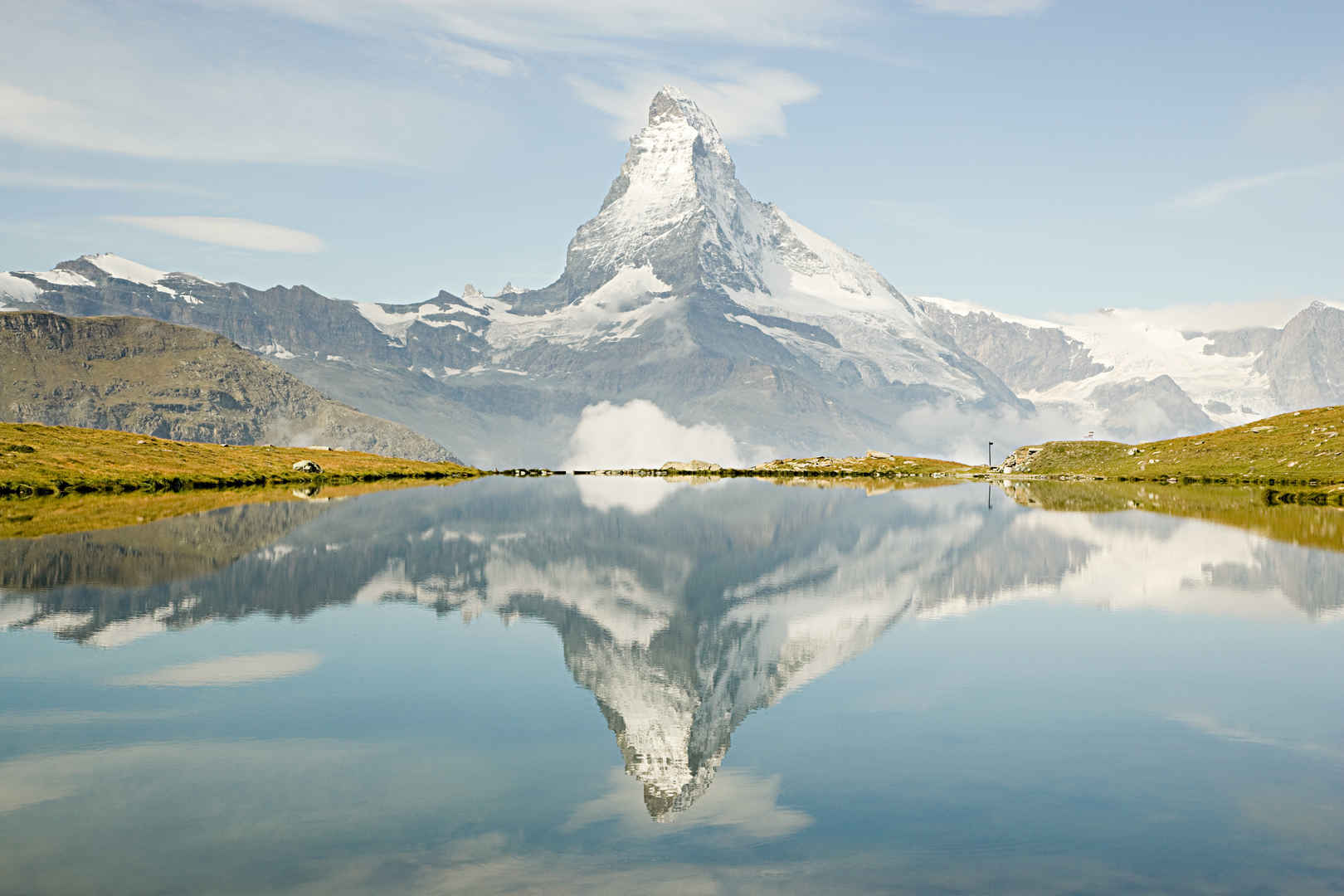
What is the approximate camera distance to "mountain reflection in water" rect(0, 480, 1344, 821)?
26.9 metres

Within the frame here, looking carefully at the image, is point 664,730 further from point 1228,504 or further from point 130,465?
point 130,465

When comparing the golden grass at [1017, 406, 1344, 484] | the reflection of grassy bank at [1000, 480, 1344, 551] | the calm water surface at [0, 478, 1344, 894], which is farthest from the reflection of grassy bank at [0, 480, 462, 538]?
the golden grass at [1017, 406, 1344, 484]

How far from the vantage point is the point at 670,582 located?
149ft

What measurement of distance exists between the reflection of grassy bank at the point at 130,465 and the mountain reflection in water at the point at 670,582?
41570mm

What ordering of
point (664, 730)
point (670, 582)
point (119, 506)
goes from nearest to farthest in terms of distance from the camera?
point (664, 730)
point (670, 582)
point (119, 506)

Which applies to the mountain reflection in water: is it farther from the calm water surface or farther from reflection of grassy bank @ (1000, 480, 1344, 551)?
reflection of grassy bank @ (1000, 480, 1344, 551)

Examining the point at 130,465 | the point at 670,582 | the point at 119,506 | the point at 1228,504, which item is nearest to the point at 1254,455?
the point at 1228,504

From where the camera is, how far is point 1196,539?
6231 centimetres

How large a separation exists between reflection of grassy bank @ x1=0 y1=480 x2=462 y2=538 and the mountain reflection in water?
415 cm

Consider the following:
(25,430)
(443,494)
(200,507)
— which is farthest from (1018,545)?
(25,430)

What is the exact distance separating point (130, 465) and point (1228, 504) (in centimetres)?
12333

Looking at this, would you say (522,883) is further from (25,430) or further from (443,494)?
(25,430)

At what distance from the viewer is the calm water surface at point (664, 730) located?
15.1 meters

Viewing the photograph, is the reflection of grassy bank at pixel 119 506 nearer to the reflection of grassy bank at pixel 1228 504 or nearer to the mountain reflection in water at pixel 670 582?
the mountain reflection in water at pixel 670 582
